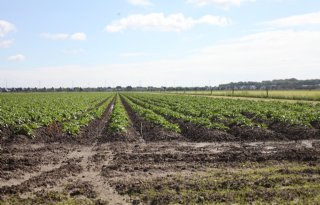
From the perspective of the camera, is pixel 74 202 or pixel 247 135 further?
pixel 247 135

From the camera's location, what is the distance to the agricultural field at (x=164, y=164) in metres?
8.17

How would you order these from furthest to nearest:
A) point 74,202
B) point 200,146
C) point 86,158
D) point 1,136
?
point 1,136, point 200,146, point 86,158, point 74,202

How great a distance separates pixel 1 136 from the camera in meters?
17.3

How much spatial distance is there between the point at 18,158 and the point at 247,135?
10667 millimetres

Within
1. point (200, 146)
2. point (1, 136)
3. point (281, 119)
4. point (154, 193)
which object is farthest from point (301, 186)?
point (1, 136)

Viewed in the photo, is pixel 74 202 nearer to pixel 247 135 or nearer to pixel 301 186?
pixel 301 186

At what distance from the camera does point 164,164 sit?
11656 millimetres

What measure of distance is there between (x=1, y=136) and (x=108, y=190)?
10786 millimetres

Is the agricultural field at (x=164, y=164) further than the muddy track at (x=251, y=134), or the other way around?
the muddy track at (x=251, y=134)

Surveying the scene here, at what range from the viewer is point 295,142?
15844mm

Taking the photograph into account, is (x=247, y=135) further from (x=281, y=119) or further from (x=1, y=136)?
(x=1, y=136)

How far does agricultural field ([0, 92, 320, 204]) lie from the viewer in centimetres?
817

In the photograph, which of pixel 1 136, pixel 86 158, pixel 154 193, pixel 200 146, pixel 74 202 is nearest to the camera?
pixel 74 202

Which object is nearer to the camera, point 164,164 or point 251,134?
point 164,164
